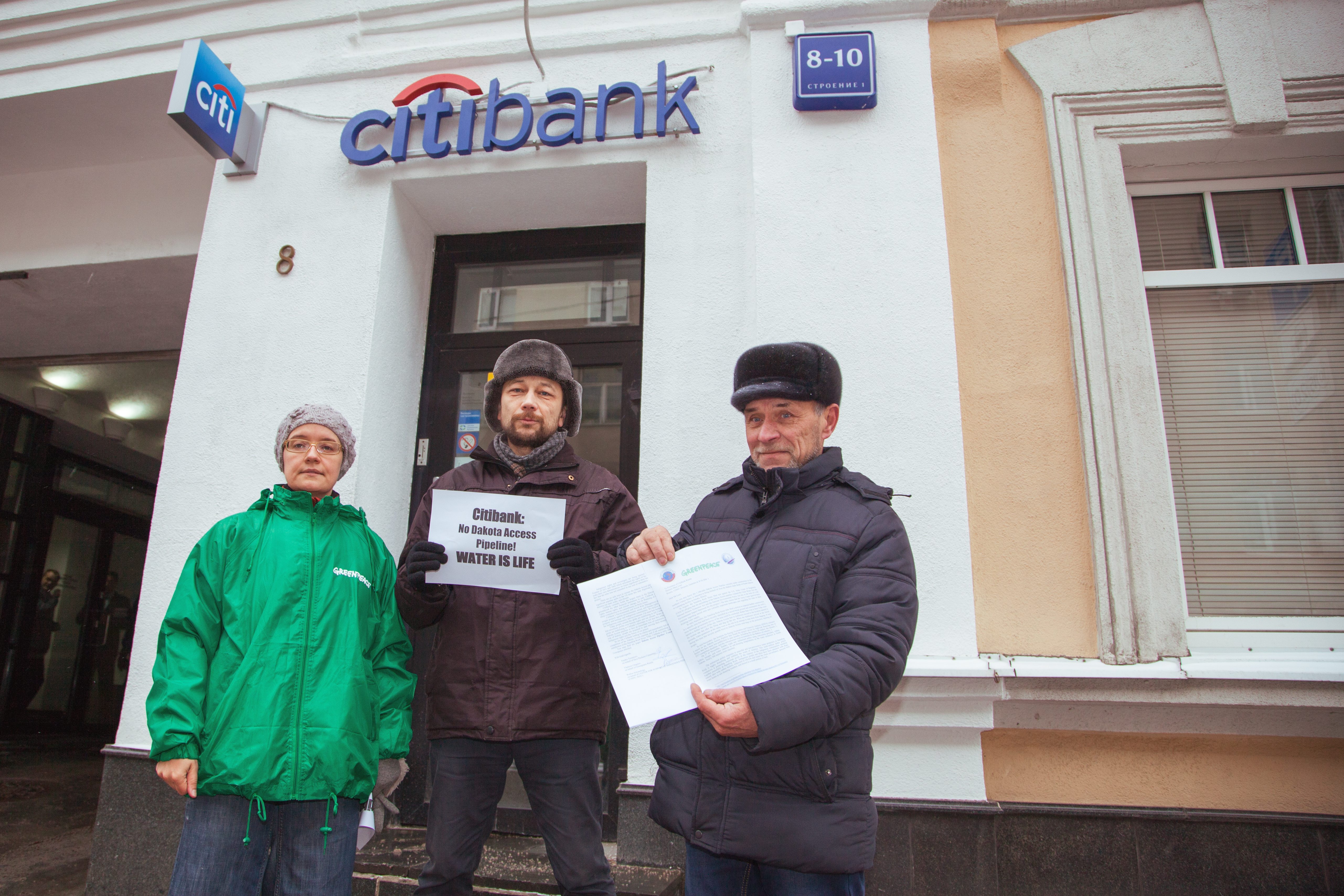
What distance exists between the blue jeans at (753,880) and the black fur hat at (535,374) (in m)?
1.38

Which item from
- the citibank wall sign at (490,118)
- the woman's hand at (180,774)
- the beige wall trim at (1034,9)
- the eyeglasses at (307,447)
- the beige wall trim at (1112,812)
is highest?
the beige wall trim at (1034,9)

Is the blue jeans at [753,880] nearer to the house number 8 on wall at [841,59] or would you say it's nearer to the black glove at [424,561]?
the black glove at [424,561]

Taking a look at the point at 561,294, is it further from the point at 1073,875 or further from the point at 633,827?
the point at 1073,875

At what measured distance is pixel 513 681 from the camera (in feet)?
7.18

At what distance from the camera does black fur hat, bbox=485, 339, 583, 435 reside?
2.52 metres

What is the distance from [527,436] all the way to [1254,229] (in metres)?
3.42

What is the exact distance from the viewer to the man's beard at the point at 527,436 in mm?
2434

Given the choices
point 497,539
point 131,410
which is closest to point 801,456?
point 497,539

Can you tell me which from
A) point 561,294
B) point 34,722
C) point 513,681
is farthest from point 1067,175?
point 34,722

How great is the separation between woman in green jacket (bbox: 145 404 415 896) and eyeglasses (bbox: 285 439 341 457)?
30mm

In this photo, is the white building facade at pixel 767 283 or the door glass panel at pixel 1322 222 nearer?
the white building facade at pixel 767 283

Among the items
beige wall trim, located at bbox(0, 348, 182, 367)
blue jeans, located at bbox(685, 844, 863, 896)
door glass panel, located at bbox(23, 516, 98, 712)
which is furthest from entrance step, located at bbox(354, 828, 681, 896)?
door glass panel, located at bbox(23, 516, 98, 712)

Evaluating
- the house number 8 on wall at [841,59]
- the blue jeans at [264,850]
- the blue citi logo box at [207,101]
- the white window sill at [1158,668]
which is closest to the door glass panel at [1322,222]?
the white window sill at [1158,668]

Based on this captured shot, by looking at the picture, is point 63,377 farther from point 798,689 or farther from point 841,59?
point 798,689
